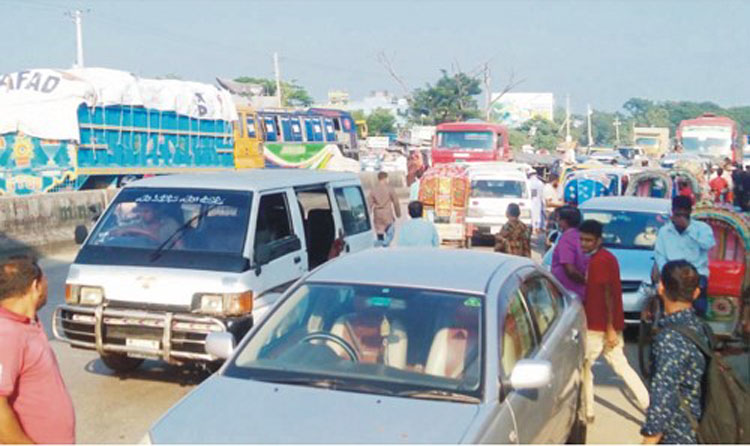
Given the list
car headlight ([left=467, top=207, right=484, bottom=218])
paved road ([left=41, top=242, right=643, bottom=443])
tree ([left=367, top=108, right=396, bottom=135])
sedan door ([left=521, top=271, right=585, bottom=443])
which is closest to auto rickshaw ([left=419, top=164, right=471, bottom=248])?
car headlight ([left=467, top=207, right=484, bottom=218])

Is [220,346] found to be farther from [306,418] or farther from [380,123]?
[380,123]

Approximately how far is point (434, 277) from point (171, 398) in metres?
3.38

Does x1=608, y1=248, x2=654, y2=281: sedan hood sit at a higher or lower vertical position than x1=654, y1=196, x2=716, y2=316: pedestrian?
lower

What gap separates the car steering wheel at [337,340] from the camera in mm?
4398

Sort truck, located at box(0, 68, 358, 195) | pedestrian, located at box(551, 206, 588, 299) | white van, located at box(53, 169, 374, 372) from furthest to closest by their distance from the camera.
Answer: truck, located at box(0, 68, 358, 195) < pedestrian, located at box(551, 206, 588, 299) < white van, located at box(53, 169, 374, 372)

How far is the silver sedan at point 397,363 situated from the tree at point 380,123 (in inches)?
3220

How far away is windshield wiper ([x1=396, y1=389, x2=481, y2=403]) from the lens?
12.8 feet

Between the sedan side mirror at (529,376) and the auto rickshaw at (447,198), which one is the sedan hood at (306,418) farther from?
the auto rickshaw at (447,198)

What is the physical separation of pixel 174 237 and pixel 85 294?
0.89 meters

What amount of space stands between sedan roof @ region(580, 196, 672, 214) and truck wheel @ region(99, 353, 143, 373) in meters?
6.55

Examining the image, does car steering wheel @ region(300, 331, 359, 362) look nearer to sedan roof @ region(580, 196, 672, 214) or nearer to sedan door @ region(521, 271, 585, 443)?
sedan door @ region(521, 271, 585, 443)

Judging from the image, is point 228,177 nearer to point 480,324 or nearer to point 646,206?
point 480,324

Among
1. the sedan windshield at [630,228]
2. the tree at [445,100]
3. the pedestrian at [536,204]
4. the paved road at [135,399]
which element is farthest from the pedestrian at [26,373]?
the tree at [445,100]

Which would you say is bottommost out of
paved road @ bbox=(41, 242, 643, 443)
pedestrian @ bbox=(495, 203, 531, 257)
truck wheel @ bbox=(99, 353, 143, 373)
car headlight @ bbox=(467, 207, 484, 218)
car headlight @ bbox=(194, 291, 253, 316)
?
paved road @ bbox=(41, 242, 643, 443)
